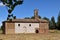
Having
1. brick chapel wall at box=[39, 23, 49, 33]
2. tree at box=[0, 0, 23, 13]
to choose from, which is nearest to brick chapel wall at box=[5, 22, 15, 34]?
brick chapel wall at box=[39, 23, 49, 33]

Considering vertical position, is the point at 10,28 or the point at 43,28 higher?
the point at 10,28

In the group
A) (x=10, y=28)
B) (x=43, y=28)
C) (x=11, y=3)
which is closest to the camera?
(x=11, y=3)

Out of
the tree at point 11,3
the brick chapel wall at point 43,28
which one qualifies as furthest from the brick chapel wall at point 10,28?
the tree at point 11,3

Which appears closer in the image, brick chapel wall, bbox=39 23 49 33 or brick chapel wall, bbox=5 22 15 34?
brick chapel wall, bbox=5 22 15 34

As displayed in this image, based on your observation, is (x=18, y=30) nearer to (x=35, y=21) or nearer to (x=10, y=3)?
(x=35, y=21)

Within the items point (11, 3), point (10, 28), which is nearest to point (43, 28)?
point (10, 28)

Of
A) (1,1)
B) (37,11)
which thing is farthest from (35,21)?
(1,1)

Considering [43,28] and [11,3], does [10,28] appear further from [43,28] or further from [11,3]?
[11,3]

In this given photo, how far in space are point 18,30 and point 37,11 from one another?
13670 millimetres

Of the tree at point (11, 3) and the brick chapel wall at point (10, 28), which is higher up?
the tree at point (11, 3)

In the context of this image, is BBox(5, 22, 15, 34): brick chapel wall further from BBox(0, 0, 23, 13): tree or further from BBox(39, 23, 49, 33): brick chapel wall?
BBox(0, 0, 23, 13): tree

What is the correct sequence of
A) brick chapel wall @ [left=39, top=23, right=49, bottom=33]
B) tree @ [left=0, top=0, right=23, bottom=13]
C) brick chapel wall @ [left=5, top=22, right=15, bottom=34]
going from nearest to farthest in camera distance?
tree @ [left=0, top=0, right=23, bottom=13] → brick chapel wall @ [left=5, top=22, right=15, bottom=34] → brick chapel wall @ [left=39, top=23, right=49, bottom=33]

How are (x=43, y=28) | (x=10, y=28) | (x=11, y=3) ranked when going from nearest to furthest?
(x=11, y=3) → (x=10, y=28) → (x=43, y=28)

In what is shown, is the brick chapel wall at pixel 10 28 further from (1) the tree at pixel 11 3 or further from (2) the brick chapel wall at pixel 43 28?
(1) the tree at pixel 11 3
